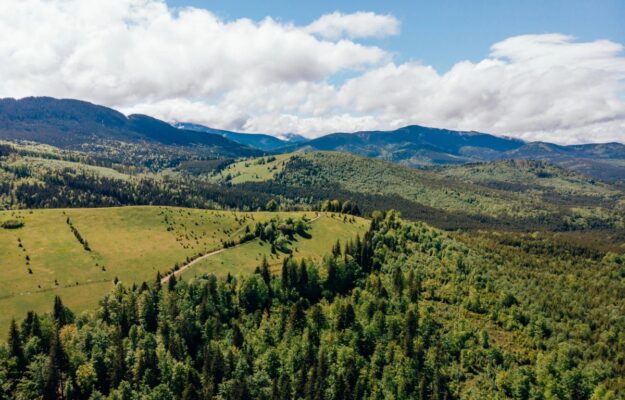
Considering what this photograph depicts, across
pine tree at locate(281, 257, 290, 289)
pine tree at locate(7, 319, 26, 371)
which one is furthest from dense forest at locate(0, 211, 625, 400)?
pine tree at locate(281, 257, 290, 289)

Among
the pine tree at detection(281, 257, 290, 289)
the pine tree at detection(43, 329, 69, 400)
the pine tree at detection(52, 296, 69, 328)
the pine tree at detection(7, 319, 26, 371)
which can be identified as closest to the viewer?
the pine tree at detection(43, 329, 69, 400)

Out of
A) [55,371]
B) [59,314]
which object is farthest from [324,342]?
[59,314]

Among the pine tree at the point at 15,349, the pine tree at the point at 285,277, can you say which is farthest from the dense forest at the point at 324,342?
the pine tree at the point at 285,277

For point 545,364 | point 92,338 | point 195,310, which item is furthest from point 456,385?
point 92,338

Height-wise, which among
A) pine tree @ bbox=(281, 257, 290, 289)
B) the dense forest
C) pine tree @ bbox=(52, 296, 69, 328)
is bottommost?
the dense forest

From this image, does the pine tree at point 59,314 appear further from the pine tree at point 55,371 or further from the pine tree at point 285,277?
the pine tree at point 285,277

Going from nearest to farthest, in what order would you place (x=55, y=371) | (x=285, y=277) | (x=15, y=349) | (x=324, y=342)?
(x=55, y=371)
(x=15, y=349)
(x=324, y=342)
(x=285, y=277)

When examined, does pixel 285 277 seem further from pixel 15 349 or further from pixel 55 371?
pixel 15 349

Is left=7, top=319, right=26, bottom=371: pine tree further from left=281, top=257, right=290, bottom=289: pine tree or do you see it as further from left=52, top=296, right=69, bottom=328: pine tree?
left=281, top=257, right=290, bottom=289: pine tree
